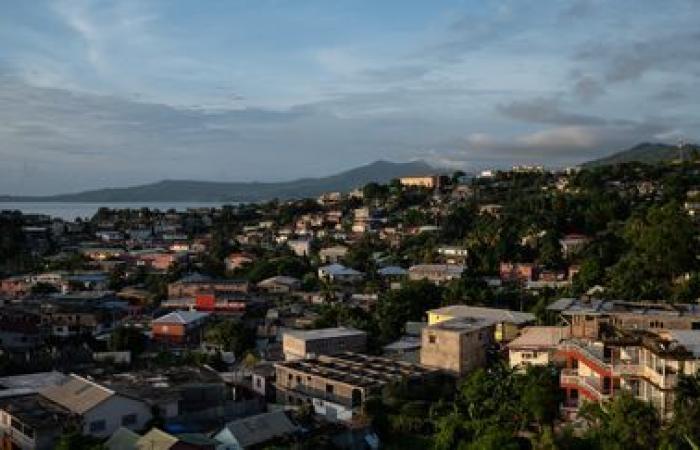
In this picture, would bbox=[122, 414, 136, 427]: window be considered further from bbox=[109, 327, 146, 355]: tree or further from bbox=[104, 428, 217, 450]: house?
bbox=[109, 327, 146, 355]: tree

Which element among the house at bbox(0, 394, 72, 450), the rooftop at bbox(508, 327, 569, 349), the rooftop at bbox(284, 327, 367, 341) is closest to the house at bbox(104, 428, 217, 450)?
the house at bbox(0, 394, 72, 450)

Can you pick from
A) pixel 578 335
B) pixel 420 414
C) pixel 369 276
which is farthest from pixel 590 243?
pixel 420 414

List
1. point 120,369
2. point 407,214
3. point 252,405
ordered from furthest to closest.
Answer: point 407,214 < point 120,369 < point 252,405

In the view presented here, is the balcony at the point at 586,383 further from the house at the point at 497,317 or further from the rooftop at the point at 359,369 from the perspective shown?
the house at the point at 497,317

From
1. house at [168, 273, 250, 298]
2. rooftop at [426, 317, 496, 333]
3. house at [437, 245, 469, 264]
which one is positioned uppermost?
house at [437, 245, 469, 264]

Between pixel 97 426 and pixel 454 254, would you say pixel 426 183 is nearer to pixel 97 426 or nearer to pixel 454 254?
pixel 454 254

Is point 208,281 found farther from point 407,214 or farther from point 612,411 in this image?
point 612,411
